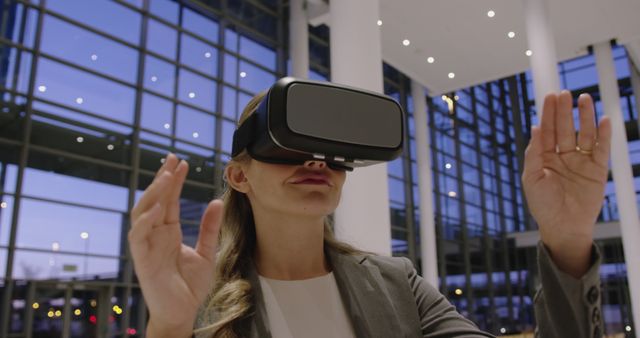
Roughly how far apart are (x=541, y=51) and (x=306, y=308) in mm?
9651

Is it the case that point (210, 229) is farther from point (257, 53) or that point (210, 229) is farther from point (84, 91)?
point (257, 53)

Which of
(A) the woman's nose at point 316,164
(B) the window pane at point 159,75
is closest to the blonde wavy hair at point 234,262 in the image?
(A) the woman's nose at point 316,164

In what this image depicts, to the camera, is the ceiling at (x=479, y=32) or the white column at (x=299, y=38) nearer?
the ceiling at (x=479, y=32)

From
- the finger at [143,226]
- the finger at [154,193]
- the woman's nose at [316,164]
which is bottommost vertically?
the finger at [143,226]

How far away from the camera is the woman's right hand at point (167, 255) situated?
978mm

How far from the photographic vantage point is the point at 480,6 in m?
12.3

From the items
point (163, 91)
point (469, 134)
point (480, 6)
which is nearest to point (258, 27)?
point (163, 91)

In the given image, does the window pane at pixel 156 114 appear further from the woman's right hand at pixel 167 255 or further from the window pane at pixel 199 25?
the woman's right hand at pixel 167 255

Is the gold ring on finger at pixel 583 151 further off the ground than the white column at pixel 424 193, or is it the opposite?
the white column at pixel 424 193

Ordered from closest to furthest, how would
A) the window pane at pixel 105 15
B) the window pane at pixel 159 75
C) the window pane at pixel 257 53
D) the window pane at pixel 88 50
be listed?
the window pane at pixel 88 50 < the window pane at pixel 105 15 < the window pane at pixel 159 75 < the window pane at pixel 257 53

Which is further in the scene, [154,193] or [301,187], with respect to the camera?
[301,187]

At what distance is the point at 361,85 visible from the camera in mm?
5742

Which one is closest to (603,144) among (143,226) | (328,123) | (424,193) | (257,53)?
(328,123)

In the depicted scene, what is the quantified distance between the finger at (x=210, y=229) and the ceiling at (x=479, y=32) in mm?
11700
